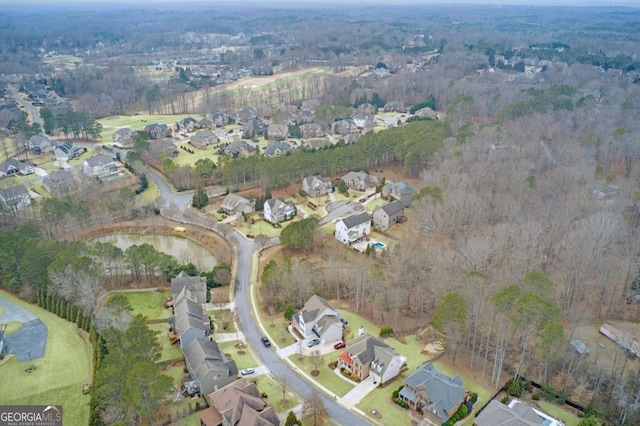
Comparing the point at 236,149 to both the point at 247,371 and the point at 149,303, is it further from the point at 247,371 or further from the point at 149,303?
the point at 247,371

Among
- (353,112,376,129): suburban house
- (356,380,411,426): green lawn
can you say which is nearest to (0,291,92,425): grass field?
(356,380,411,426): green lawn

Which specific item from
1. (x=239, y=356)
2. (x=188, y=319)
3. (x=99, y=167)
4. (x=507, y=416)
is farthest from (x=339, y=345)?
(x=99, y=167)

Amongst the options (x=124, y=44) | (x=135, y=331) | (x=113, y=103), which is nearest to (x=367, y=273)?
(x=135, y=331)

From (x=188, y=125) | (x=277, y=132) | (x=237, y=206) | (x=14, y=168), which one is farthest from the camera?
(x=188, y=125)

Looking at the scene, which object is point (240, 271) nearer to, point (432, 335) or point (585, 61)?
point (432, 335)

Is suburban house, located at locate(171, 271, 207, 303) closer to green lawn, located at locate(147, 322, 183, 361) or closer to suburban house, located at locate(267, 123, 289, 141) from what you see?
green lawn, located at locate(147, 322, 183, 361)

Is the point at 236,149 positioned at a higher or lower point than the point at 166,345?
higher

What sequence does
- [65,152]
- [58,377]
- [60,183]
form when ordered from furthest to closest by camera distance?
[65,152] → [60,183] → [58,377]
